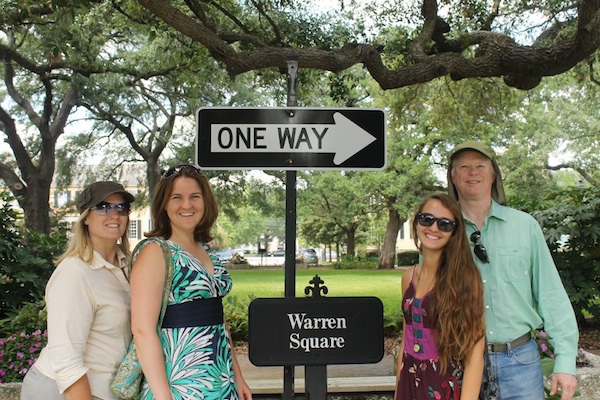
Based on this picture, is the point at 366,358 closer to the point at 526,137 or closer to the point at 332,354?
the point at 332,354

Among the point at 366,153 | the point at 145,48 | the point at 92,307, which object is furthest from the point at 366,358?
the point at 145,48

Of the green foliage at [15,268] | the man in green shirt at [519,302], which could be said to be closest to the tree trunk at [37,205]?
the green foliage at [15,268]

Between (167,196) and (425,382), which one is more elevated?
(167,196)

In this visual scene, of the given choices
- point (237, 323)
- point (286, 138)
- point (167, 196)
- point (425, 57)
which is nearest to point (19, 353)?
point (167, 196)

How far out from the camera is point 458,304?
2127 millimetres

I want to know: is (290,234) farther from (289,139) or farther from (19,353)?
(19,353)

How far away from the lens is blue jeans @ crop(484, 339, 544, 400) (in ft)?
7.49

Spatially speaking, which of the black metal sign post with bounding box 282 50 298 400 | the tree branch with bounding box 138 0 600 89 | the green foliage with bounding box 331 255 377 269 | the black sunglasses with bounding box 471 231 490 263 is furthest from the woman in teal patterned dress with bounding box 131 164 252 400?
the green foliage with bounding box 331 255 377 269

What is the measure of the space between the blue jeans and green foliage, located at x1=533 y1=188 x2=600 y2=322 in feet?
15.5

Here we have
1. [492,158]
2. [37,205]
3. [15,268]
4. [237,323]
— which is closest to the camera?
[492,158]

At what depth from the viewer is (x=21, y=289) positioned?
19.6ft

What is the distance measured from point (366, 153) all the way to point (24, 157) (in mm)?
16260

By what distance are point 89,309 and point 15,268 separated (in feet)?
14.2

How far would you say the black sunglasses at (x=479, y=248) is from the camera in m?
2.35
